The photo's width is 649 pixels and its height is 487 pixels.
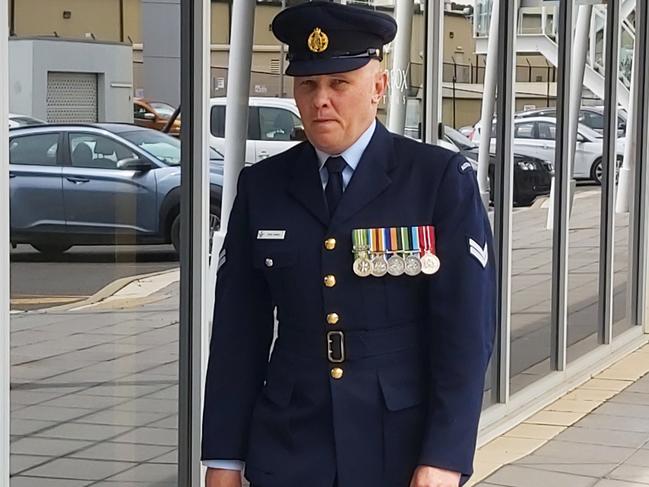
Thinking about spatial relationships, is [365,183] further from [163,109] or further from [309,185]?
[163,109]

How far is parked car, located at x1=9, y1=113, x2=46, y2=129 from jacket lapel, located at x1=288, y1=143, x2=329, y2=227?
1.24 m

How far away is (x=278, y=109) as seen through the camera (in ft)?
16.2

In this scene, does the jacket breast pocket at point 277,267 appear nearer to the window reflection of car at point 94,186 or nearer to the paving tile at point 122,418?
the window reflection of car at point 94,186

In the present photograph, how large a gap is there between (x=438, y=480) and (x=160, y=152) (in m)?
2.10

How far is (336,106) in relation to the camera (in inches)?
99.5

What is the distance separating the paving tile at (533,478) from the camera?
5938mm

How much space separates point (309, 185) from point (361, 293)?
0.79 feet

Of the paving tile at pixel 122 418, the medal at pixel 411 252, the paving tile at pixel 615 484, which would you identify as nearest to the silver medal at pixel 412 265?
the medal at pixel 411 252

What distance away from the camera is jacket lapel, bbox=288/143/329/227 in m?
2.60

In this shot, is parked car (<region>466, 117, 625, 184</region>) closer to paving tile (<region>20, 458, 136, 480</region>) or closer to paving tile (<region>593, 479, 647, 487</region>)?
paving tile (<region>593, 479, 647, 487</region>)

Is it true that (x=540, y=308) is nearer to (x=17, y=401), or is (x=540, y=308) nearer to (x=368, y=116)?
(x=17, y=401)

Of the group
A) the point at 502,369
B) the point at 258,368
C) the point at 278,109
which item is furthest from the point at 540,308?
the point at 258,368

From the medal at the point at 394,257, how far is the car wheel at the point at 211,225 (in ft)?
6.50

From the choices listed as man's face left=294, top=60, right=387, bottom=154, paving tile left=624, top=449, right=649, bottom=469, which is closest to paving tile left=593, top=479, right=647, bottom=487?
paving tile left=624, top=449, right=649, bottom=469
